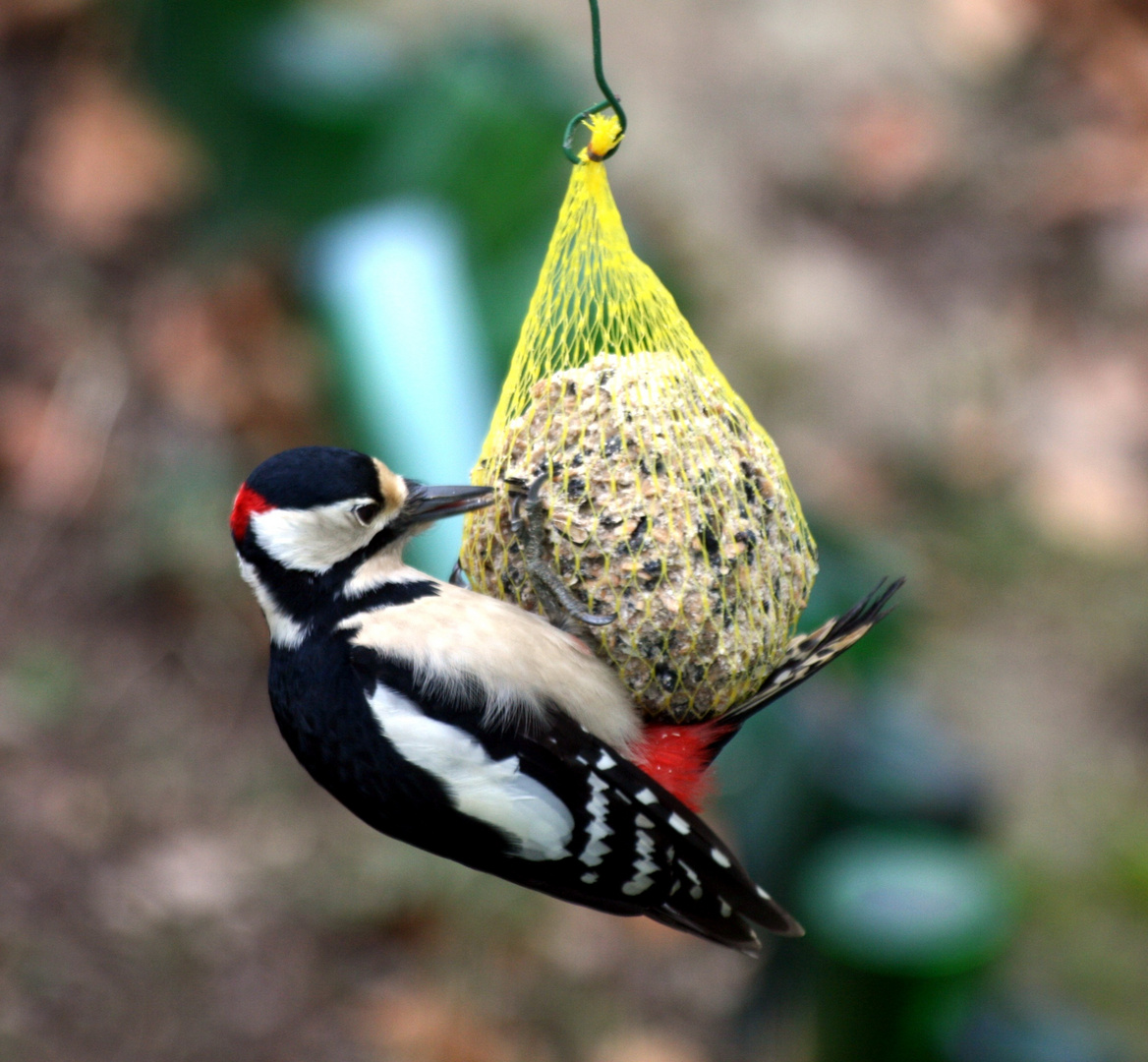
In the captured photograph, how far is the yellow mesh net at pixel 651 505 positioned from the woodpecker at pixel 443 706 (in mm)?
92

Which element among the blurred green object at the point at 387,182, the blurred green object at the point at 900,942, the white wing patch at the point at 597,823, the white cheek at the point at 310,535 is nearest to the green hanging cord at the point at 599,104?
the white cheek at the point at 310,535

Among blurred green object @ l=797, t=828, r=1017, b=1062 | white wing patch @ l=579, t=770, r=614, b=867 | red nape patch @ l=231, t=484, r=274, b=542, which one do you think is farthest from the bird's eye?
blurred green object @ l=797, t=828, r=1017, b=1062

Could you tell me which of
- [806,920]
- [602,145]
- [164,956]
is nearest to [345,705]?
[602,145]

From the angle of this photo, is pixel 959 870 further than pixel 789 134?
No

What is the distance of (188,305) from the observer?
539cm

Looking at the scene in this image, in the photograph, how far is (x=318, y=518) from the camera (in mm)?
2055

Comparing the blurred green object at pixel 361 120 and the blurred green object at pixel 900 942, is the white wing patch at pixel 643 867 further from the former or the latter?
the blurred green object at pixel 361 120

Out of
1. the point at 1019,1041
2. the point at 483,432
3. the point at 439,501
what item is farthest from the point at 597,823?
the point at 1019,1041

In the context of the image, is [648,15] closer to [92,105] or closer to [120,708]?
[92,105]

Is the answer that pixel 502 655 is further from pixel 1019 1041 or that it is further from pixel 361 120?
pixel 361 120

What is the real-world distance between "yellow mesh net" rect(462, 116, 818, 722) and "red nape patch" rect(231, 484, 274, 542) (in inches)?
12.9

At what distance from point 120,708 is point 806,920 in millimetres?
2451

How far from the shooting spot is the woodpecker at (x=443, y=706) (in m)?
2.06

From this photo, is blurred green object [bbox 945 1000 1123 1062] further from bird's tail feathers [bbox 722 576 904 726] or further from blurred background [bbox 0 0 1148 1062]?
bird's tail feathers [bbox 722 576 904 726]
